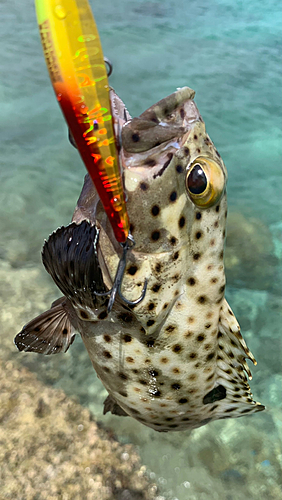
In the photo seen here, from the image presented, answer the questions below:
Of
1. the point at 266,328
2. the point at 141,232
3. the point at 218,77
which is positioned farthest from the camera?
the point at 218,77

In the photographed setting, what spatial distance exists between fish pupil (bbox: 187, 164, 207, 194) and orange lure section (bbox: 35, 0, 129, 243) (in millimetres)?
458

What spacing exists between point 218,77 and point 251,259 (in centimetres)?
663

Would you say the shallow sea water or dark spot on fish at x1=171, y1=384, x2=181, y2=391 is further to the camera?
the shallow sea water

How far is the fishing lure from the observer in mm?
1003

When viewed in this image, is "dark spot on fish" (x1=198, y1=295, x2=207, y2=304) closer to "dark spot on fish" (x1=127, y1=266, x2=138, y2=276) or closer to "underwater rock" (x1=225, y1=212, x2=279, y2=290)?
"dark spot on fish" (x1=127, y1=266, x2=138, y2=276)

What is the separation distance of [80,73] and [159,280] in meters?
0.87

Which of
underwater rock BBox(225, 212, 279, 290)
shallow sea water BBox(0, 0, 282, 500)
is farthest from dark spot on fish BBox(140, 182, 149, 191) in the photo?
underwater rock BBox(225, 212, 279, 290)

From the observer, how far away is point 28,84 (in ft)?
32.2

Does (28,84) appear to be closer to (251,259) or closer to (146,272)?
(251,259)

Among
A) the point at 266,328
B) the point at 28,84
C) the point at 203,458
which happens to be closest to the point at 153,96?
the point at 28,84

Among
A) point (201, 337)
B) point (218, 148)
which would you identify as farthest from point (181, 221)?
point (218, 148)

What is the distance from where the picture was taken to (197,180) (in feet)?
5.16

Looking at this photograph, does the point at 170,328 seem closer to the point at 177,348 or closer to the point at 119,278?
the point at 177,348

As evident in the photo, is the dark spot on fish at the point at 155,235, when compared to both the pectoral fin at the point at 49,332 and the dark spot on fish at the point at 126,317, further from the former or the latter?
the pectoral fin at the point at 49,332
